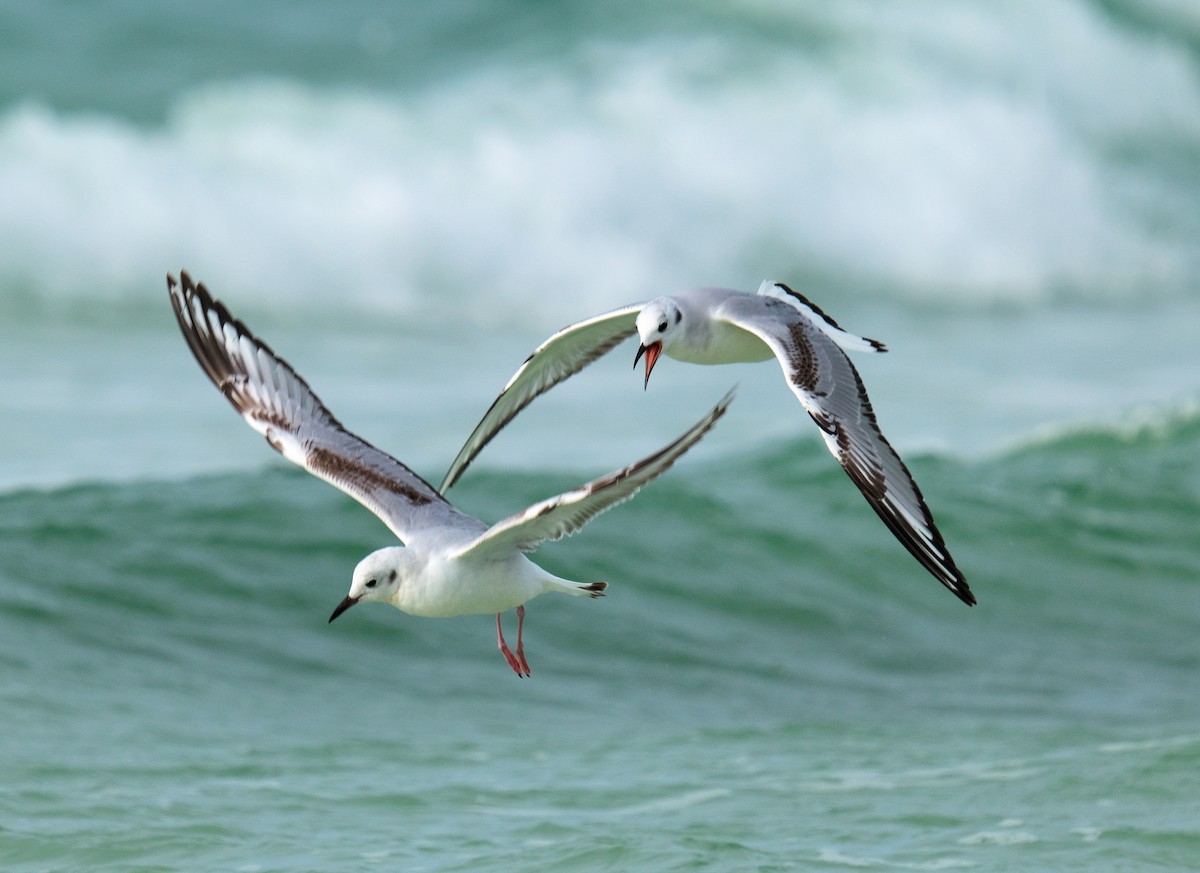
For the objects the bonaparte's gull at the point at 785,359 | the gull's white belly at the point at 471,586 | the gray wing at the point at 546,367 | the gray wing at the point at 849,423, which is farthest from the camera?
the gray wing at the point at 546,367

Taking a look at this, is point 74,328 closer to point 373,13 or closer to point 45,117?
point 45,117

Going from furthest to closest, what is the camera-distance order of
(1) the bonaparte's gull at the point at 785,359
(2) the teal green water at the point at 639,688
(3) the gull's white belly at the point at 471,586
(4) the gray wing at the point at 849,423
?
(2) the teal green water at the point at 639,688
(1) the bonaparte's gull at the point at 785,359
(4) the gray wing at the point at 849,423
(3) the gull's white belly at the point at 471,586

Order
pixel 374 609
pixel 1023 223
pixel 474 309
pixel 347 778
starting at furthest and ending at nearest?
pixel 1023 223, pixel 474 309, pixel 374 609, pixel 347 778

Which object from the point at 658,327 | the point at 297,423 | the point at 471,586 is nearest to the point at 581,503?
the point at 471,586

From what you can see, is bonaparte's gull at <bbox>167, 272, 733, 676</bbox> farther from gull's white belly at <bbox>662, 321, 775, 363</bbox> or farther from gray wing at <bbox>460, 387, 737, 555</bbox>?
gull's white belly at <bbox>662, 321, 775, 363</bbox>

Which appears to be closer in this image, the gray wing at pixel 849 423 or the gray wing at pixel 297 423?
the gray wing at pixel 849 423

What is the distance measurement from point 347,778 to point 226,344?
2.13 meters

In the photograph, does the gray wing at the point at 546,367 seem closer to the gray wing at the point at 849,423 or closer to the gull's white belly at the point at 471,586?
the gray wing at the point at 849,423

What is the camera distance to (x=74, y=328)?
62.5ft

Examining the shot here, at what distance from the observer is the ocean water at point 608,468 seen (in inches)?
323

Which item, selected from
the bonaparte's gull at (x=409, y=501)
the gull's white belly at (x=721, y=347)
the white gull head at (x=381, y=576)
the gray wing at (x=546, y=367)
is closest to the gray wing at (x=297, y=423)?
the bonaparte's gull at (x=409, y=501)

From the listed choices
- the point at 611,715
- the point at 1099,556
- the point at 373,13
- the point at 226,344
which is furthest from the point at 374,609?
the point at 373,13

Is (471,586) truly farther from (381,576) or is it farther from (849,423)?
(849,423)

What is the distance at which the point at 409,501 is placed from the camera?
21.2 ft
